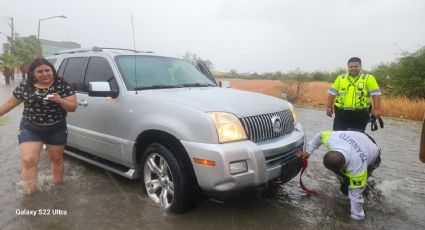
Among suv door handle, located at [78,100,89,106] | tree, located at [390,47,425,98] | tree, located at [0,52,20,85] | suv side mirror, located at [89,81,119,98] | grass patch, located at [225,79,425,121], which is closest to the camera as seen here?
suv side mirror, located at [89,81,119,98]

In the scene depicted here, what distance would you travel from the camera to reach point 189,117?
361cm

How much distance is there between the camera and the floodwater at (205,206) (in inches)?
150

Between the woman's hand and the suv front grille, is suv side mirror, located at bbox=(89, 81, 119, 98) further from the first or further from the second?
the suv front grille

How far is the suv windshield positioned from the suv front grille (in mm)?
1354

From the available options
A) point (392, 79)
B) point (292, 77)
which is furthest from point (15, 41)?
point (392, 79)

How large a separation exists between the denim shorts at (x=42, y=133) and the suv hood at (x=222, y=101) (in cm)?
116

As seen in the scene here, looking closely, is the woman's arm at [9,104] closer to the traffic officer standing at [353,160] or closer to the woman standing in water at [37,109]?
the woman standing in water at [37,109]

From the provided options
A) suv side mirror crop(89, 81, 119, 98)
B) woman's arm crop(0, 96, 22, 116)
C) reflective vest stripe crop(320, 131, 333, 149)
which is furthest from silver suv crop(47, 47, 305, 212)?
woman's arm crop(0, 96, 22, 116)

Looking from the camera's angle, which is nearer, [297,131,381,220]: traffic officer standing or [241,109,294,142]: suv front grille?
[241,109,294,142]: suv front grille

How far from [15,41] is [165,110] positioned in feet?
176

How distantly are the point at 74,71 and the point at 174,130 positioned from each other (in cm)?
258

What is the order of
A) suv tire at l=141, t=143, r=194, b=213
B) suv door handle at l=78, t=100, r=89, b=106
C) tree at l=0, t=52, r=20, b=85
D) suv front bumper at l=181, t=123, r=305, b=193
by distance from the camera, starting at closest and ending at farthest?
suv front bumper at l=181, t=123, r=305, b=193 → suv tire at l=141, t=143, r=194, b=213 → suv door handle at l=78, t=100, r=89, b=106 → tree at l=0, t=52, r=20, b=85

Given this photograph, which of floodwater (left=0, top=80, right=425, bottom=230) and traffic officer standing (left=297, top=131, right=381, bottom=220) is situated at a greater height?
traffic officer standing (left=297, top=131, right=381, bottom=220)

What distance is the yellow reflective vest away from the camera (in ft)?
17.6
